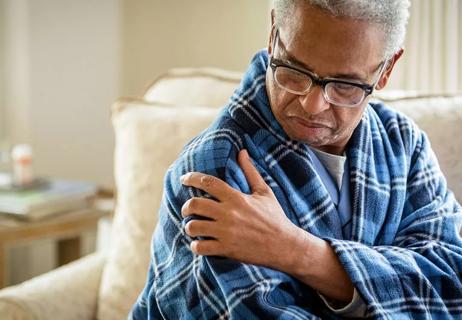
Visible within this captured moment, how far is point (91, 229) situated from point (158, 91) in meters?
0.65

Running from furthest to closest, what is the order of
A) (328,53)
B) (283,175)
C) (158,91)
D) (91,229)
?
(91,229)
(158,91)
(283,175)
(328,53)

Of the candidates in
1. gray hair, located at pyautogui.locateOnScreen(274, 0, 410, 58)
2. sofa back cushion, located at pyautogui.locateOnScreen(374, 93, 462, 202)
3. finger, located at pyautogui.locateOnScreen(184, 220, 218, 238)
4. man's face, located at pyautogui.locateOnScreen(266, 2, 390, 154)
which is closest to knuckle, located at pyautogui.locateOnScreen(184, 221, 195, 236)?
finger, located at pyautogui.locateOnScreen(184, 220, 218, 238)

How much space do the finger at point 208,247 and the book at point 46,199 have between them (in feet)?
3.77

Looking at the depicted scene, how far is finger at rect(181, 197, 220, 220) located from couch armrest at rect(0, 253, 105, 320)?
0.49 meters

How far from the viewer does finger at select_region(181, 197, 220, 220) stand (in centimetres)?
115

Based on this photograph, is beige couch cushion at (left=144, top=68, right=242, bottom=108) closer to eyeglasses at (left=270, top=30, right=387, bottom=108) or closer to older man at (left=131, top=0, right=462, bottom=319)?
older man at (left=131, top=0, right=462, bottom=319)

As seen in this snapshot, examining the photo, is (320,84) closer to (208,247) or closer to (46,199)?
(208,247)

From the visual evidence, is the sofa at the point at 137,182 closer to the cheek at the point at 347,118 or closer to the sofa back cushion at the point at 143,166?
the sofa back cushion at the point at 143,166

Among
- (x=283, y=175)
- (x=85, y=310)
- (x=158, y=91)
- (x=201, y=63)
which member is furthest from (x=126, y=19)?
(x=283, y=175)

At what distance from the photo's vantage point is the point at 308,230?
124 centimetres

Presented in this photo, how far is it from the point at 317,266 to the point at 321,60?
1.01ft

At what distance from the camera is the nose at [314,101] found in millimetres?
1176

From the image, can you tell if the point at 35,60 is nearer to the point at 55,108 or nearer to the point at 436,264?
the point at 55,108

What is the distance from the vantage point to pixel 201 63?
2.70m
